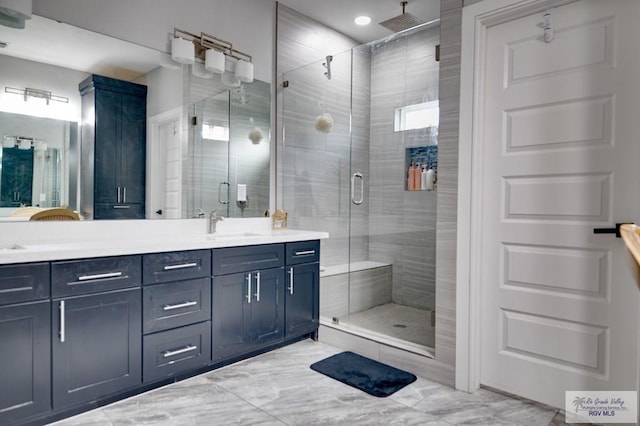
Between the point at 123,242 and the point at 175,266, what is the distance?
382mm

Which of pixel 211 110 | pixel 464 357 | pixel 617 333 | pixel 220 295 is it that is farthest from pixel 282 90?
pixel 617 333

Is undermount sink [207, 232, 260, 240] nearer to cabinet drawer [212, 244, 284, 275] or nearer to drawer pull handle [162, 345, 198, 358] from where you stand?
cabinet drawer [212, 244, 284, 275]

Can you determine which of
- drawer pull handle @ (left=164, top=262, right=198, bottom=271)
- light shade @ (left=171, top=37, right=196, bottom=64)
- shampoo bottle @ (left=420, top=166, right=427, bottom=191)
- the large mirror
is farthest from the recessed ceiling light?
drawer pull handle @ (left=164, top=262, right=198, bottom=271)

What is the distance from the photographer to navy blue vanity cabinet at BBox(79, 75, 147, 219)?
242 centimetres

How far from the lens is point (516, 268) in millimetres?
2277

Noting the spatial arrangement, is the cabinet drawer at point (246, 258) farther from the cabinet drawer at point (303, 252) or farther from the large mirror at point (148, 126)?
the large mirror at point (148, 126)

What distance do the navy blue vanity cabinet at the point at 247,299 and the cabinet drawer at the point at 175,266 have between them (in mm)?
84

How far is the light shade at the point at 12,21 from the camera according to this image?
2.16 m

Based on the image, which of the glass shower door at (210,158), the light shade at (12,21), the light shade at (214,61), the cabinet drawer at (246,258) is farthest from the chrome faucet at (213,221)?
the light shade at (12,21)

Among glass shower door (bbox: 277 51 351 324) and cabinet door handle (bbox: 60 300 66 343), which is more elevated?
glass shower door (bbox: 277 51 351 324)

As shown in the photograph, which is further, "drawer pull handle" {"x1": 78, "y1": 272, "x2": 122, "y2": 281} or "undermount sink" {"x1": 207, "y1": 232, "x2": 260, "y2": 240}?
"undermount sink" {"x1": 207, "y1": 232, "x2": 260, "y2": 240}

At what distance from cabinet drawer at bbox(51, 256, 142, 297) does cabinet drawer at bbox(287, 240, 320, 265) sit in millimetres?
1118

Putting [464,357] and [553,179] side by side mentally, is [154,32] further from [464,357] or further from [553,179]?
[464,357]

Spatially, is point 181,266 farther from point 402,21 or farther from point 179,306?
point 402,21
